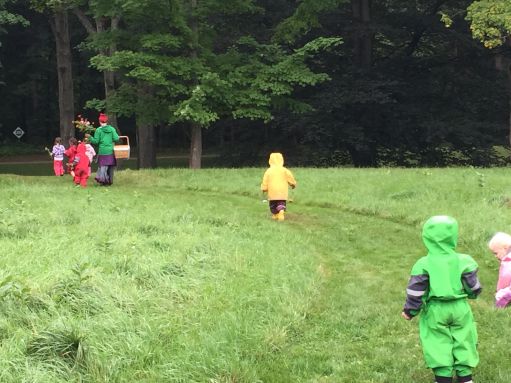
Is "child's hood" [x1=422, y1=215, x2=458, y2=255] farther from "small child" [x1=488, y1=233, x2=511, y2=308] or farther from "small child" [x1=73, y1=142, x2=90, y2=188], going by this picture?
"small child" [x1=73, y1=142, x2=90, y2=188]

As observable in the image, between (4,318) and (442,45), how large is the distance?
100 feet

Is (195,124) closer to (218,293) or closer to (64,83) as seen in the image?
(64,83)

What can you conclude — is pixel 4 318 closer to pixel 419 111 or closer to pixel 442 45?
pixel 419 111

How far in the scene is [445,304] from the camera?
14.5ft

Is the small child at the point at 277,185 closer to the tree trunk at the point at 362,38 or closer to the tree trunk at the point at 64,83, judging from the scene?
the tree trunk at the point at 362,38

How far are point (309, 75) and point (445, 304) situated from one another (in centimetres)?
1788

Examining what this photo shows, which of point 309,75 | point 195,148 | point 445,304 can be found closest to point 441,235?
point 445,304

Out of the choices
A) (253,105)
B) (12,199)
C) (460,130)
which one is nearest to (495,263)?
(12,199)

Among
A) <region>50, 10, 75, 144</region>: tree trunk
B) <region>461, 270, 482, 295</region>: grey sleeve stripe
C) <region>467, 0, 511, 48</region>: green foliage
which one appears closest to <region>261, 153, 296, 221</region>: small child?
<region>461, 270, 482, 295</region>: grey sleeve stripe

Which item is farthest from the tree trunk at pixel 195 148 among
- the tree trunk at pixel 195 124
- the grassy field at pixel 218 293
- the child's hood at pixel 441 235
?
the child's hood at pixel 441 235

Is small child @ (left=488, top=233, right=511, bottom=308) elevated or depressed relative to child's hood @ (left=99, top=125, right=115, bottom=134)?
depressed

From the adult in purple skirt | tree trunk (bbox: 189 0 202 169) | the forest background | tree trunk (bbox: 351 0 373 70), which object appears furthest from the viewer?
tree trunk (bbox: 351 0 373 70)

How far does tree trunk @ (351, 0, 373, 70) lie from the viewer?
93.4 feet

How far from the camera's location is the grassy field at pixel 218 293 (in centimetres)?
465
